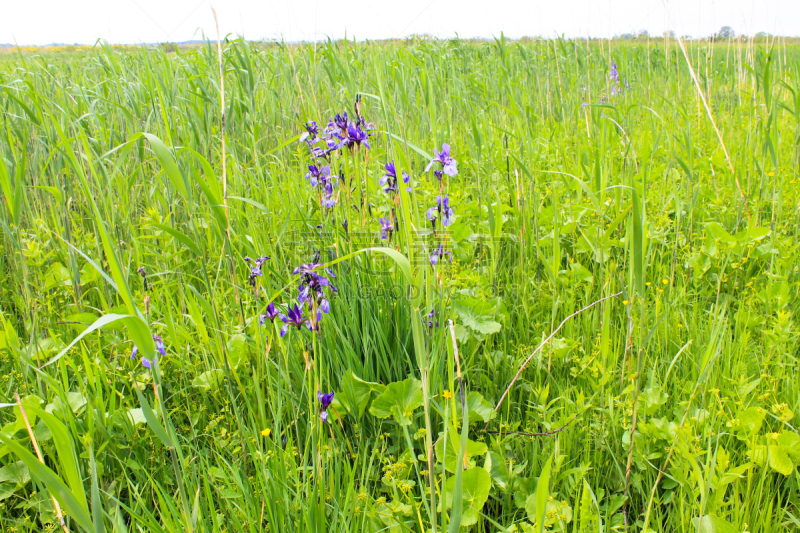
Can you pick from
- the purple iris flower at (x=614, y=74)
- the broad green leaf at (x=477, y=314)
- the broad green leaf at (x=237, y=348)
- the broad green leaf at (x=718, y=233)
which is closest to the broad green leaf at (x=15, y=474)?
the broad green leaf at (x=237, y=348)

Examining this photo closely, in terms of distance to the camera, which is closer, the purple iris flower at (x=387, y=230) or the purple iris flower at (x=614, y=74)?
the purple iris flower at (x=387, y=230)

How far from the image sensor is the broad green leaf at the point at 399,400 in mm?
1324

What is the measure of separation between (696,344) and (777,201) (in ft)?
4.58

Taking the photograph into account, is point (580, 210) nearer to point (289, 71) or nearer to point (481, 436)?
point (481, 436)

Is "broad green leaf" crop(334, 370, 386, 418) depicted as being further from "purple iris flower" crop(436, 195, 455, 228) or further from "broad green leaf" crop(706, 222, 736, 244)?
"broad green leaf" crop(706, 222, 736, 244)

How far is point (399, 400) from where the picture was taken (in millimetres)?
1345

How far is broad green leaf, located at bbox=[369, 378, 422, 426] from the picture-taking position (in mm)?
1324

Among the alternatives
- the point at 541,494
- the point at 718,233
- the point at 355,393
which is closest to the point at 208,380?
the point at 355,393

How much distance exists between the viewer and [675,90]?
620cm

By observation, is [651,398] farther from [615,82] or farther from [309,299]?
[615,82]

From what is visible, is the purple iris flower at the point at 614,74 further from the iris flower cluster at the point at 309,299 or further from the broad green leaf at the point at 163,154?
the broad green leaf at the point at 163,154

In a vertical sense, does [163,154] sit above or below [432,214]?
above

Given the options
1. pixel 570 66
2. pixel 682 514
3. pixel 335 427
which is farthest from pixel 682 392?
pixel 570 66

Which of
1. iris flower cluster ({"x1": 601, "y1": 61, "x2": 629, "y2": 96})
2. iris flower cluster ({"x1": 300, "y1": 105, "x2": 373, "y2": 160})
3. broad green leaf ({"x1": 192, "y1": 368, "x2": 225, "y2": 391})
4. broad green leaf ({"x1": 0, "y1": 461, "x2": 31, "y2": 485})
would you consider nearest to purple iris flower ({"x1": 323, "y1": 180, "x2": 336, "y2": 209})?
iris flower cluster ({"x1": 300, "y1": 105, "x2": 373, "y2": 160})
